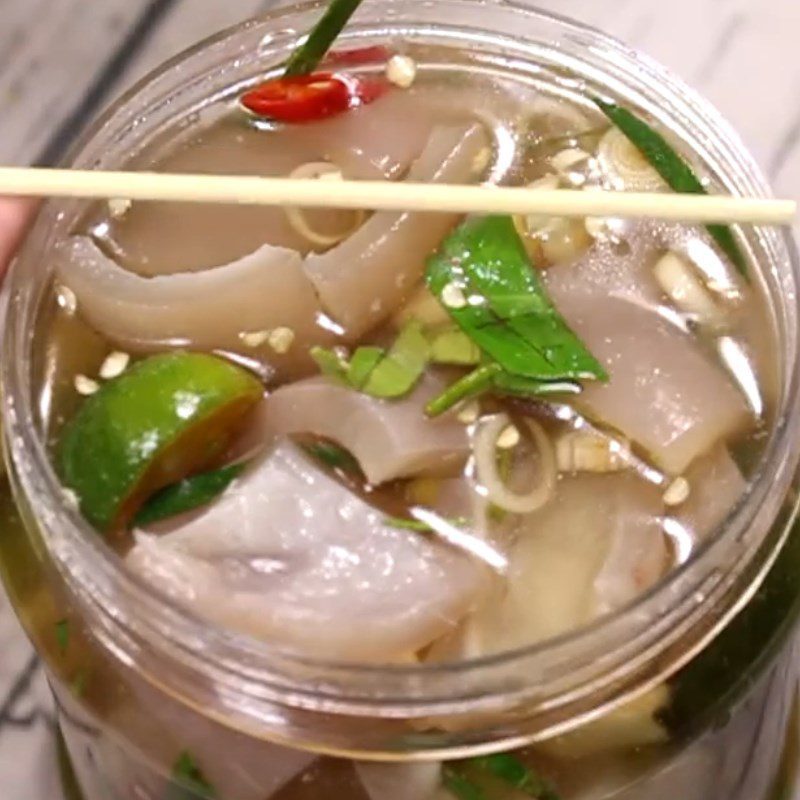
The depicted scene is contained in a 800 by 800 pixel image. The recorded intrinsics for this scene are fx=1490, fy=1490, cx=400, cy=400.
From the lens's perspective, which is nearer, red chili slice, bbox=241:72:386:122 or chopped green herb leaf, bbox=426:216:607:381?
chopped green herb leaf, bbox=426:216:607:381

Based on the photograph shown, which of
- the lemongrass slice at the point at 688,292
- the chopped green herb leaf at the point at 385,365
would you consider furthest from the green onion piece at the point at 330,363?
the lemongrass slice at the point at 688,292

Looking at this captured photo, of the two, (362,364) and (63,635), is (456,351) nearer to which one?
(362,364)

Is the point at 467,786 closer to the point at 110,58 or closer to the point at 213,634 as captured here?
the point at 213,634

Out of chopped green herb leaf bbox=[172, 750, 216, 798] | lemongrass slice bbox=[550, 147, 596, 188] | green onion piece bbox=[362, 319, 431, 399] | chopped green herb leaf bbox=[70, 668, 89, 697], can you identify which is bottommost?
chopped green herb leaf bbox=[70, 668, 89, 697]

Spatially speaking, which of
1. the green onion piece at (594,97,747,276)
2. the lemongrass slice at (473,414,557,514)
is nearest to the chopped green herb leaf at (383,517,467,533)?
the lemongrass slice at (473,414,557,514)

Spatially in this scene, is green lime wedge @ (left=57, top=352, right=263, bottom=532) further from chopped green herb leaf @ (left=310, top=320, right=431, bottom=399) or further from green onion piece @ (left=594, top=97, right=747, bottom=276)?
green onion piece @ (left=594, top=97, right=747, bottom=276)

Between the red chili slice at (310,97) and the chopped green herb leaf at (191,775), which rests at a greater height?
the red chili slice at (310,97)

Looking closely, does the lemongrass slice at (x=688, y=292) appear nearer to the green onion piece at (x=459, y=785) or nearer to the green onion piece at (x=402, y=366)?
the green onion piece at (x=402, y=366)
